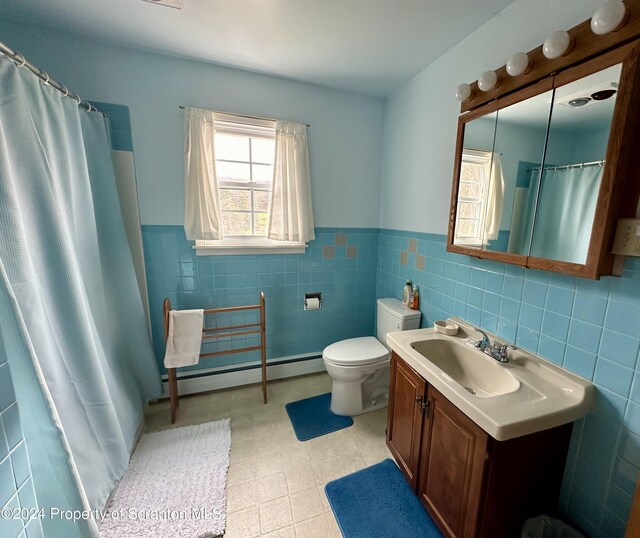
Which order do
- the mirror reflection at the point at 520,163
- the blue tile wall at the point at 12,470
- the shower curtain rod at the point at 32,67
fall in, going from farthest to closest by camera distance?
the mirror reflection at the point at 520,163 < the shower curtain rod at the point at 32,67 < the blue tile wall at the point at 12,470

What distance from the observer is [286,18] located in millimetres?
1354

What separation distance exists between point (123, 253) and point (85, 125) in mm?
758

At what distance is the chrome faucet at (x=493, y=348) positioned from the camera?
120 centimetres

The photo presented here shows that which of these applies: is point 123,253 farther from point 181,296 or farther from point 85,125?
point 85,125

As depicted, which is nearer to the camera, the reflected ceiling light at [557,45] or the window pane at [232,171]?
the reflected ceiling light at [557,45]

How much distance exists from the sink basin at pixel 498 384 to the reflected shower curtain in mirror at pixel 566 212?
49 cm

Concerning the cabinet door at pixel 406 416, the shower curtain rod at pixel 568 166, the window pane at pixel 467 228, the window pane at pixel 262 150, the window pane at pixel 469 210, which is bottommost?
the cabinet door at pixel 406 416

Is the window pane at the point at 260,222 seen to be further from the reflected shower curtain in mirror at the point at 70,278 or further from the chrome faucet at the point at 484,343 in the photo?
the chrome faucet at the point at 484,343

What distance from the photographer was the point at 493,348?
1.24 metres

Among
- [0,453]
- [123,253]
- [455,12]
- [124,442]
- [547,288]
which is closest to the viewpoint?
[0,453]

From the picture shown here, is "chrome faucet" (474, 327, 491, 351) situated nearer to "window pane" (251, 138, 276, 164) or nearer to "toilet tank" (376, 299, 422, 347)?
"toilet tank" (376, 299, 422, 347)

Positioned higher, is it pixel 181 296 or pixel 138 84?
pixel 138 84

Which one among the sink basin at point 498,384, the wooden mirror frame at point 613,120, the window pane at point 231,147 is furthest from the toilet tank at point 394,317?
the window pane at point 231,147

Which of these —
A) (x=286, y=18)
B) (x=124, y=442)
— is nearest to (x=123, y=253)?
(x=124, y=442)
